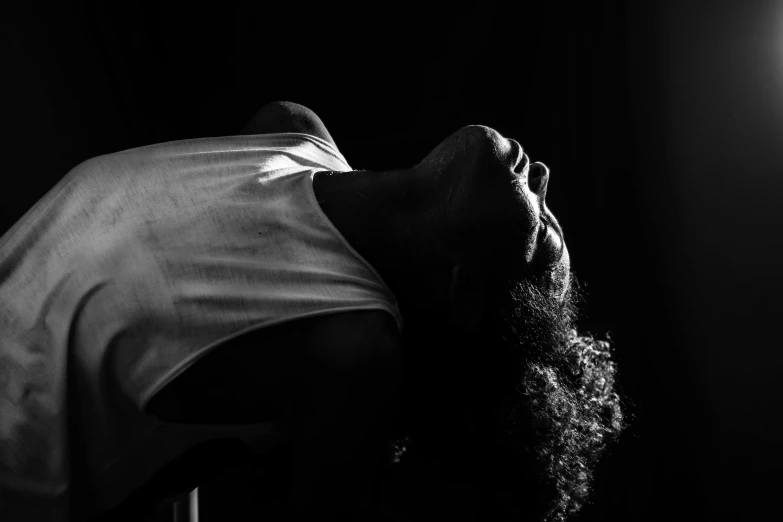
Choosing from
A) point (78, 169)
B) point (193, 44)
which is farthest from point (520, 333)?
point (193, 44)

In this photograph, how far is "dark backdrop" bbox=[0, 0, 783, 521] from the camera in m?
1.42

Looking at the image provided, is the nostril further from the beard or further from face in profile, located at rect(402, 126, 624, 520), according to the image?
the beard

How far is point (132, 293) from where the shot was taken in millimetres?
885

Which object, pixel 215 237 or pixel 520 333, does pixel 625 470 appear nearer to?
pixel 520 333

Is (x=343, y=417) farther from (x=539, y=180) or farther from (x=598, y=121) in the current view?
(x=598, y=121)

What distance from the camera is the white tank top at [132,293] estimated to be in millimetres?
877

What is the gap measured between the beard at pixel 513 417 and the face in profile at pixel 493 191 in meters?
0.05

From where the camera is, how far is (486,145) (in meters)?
1.00

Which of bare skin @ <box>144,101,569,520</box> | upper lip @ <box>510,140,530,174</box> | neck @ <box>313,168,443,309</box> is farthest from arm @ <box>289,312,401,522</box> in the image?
upper lip @ <box>510,140,530,174</box>

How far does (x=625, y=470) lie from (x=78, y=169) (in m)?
1.14

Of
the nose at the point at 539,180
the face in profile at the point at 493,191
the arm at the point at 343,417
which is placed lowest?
the arm at the point at 343,417

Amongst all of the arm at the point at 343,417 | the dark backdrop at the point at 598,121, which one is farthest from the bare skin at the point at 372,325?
the dark backdrop at the point at 598,121

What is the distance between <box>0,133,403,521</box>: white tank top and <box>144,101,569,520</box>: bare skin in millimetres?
28

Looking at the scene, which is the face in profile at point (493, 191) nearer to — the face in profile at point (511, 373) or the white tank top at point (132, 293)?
the face in profile at point (511, 373)
